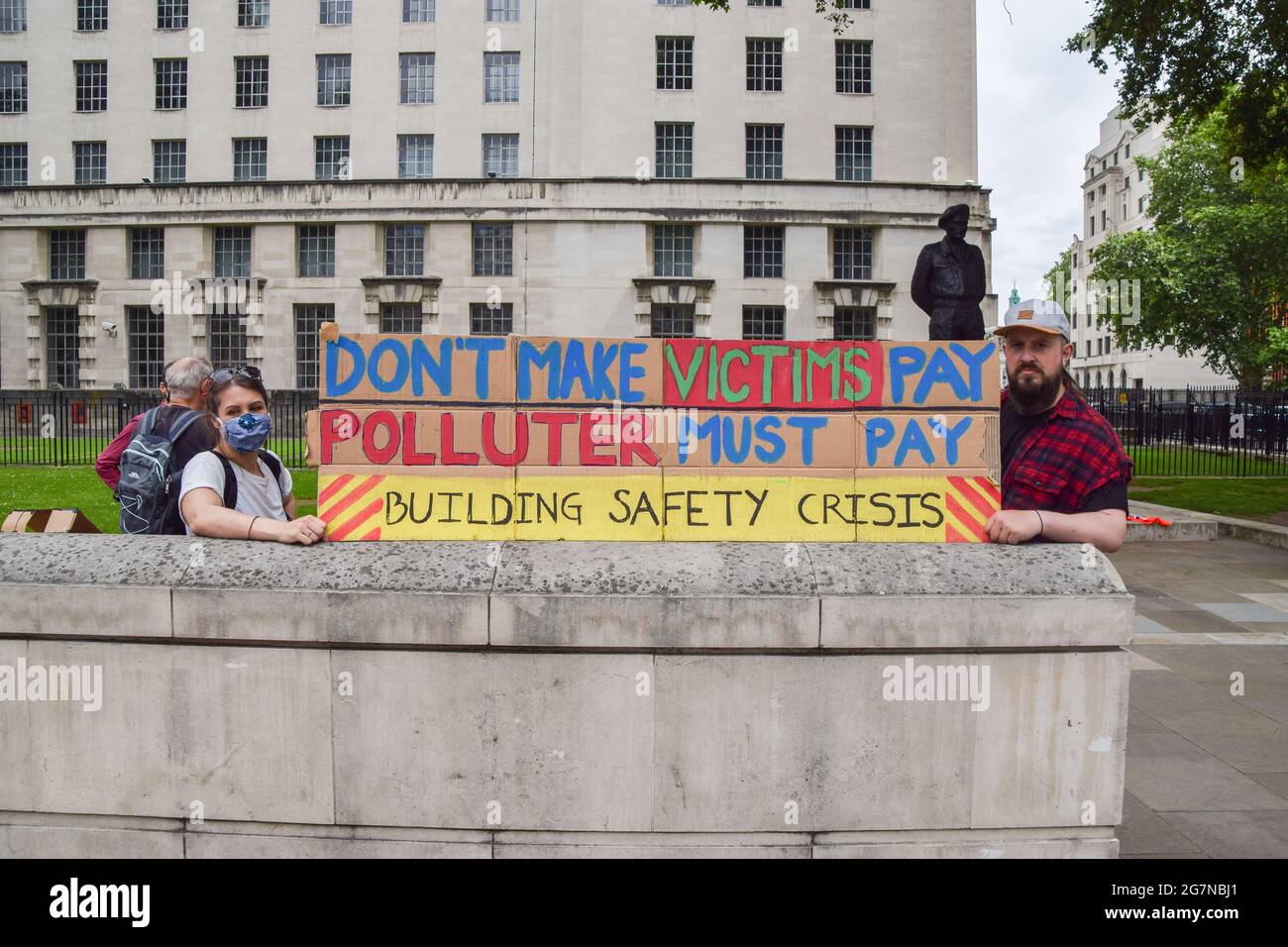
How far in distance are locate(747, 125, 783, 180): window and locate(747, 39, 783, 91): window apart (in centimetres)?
178

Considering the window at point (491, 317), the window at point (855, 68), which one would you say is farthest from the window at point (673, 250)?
the window at point (855, 68)

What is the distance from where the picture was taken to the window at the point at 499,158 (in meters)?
43.1

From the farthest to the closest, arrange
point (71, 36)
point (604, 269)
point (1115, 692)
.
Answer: point (71, 36) → point (604, 269) → point (1115, 692)

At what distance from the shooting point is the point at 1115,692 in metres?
3.45

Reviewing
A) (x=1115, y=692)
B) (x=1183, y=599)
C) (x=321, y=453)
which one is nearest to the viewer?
(x=1115, y=692)

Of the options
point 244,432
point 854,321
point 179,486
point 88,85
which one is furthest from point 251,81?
point 244,432

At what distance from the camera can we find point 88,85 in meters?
45.7

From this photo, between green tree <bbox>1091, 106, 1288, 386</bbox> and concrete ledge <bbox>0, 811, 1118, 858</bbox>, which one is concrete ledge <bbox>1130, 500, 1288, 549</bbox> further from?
green tree <bbox>1091, 106, 1288, 386</bbox>

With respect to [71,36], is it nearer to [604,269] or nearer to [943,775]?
[604,269]

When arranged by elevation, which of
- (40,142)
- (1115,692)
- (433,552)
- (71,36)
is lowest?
(1115,692)

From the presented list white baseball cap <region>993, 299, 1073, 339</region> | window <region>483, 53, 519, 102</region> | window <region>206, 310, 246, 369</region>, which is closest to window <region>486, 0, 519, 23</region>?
window <region>483, 53, 519, 102</region>

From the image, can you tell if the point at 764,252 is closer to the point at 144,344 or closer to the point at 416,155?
the point at 416,155

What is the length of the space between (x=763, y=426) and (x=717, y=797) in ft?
4.85

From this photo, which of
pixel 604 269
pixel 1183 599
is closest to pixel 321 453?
pixel 1183 599
